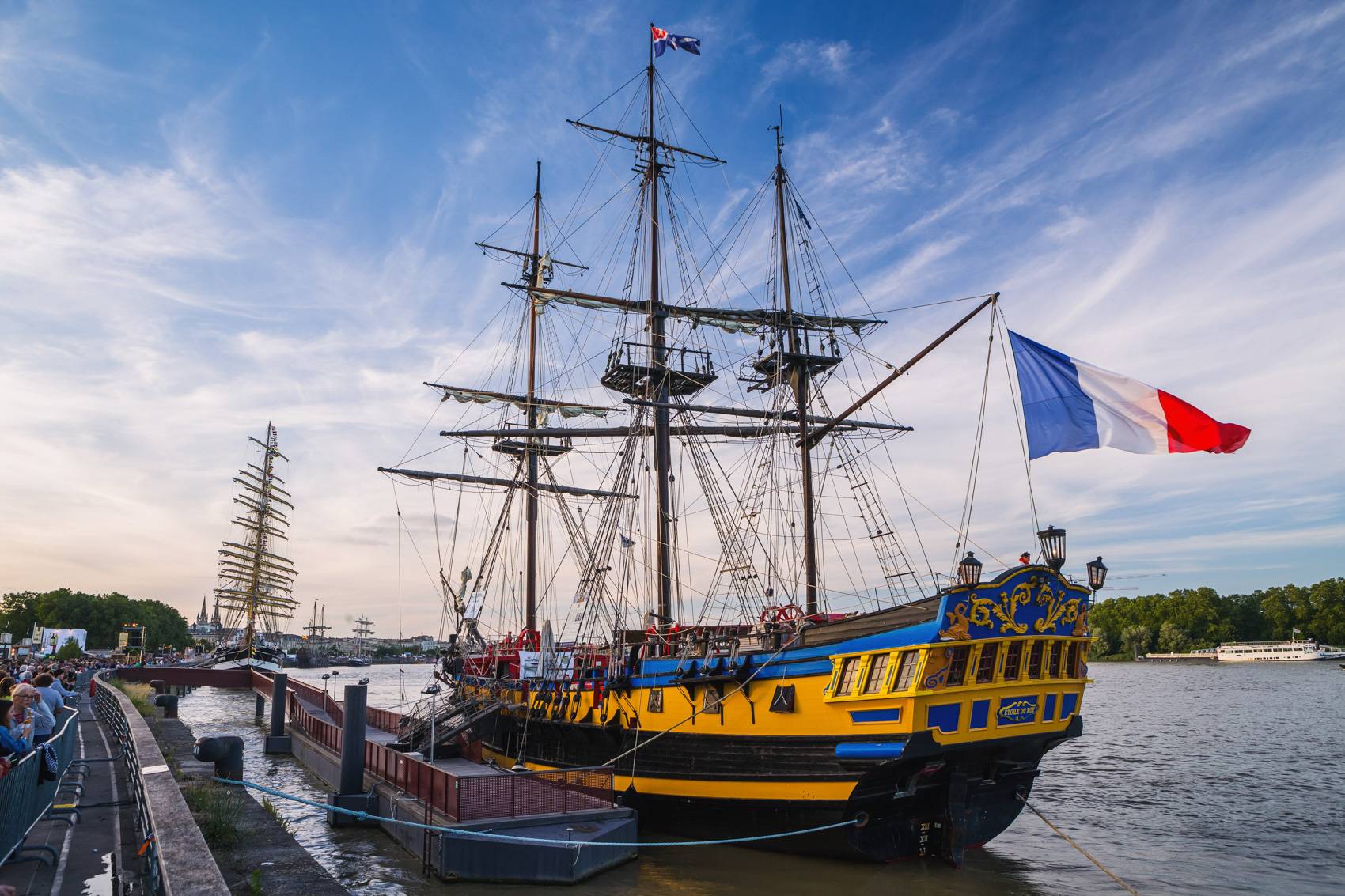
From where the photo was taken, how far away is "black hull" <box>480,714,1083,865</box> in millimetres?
14469

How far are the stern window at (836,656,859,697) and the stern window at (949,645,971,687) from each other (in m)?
1.54

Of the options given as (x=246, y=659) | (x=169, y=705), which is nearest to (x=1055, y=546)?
(x=169, y=705)

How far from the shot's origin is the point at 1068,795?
25.4 metres

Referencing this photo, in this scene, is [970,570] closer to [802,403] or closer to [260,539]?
[802,403]

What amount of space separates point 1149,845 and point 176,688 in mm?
65518

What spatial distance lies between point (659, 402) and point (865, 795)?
1470cm

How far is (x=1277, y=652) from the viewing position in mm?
100625

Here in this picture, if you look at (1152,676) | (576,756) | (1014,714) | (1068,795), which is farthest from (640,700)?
(1152,676)

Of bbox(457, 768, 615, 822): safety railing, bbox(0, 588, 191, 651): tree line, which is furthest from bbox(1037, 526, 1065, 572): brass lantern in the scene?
bbox(0, 588, 191, 651): tree line

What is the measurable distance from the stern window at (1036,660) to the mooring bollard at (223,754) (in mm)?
14541

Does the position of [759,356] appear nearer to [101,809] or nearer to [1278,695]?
[101,809]

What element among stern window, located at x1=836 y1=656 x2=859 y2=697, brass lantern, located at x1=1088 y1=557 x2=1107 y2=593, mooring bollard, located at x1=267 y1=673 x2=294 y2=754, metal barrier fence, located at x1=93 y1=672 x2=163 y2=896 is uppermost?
brass lantern, located at x1=1088 y1=557 x2=1107 y2=593

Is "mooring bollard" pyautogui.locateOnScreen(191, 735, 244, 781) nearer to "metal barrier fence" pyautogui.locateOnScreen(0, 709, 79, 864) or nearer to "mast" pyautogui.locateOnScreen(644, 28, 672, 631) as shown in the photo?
"metal barrier fence" pyautogui.locateOnScreen(0, 709, 79, 864)

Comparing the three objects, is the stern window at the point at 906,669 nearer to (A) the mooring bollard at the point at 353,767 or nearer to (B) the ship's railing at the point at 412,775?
(B) the ship's railing at the point at 412,775
